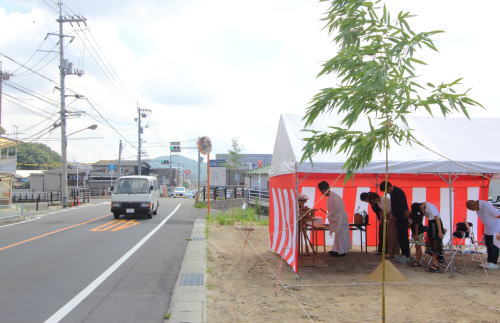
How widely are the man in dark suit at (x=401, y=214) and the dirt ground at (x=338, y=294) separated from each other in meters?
0.47

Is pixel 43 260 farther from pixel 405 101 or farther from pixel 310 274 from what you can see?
pixel 405 101

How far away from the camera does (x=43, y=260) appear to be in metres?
8.34

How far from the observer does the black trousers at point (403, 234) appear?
8547 mm

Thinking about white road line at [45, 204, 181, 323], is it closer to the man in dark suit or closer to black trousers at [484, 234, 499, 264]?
the man in dark suit

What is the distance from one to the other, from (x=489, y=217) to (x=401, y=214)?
68.0 inches

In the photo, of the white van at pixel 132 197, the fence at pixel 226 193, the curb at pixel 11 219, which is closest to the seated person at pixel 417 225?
the white van at pixel 132 197

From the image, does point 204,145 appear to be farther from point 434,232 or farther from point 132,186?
point 434,232

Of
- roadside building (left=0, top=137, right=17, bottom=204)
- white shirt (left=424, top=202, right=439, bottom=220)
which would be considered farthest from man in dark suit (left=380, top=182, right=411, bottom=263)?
roadside building (left=0, top=137, right=17, bottom=204)

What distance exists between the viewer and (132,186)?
60.9 feet

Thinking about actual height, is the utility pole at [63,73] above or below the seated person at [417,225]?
above

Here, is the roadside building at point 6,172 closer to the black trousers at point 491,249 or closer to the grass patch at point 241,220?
the grass patch at point 241,220

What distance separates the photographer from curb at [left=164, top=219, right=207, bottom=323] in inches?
196

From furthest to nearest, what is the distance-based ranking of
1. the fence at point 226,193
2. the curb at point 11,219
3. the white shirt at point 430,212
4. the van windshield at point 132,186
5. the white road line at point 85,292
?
1. the fence at point 226,193
2. the van windshield at point 132,186
3. the curb at point 11,219
4. the white shirt at point 430,212
5. the white road line at point 85,292

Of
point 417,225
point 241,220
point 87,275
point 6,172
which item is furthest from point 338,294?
point 6,172
